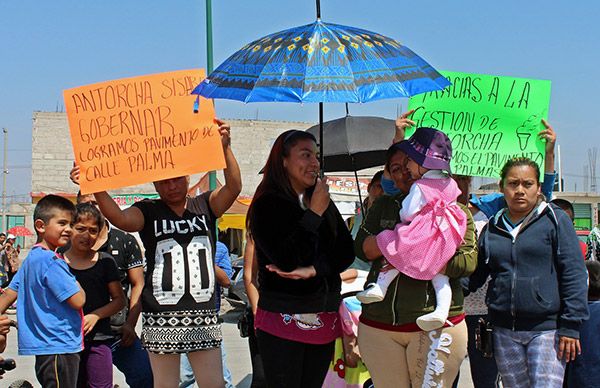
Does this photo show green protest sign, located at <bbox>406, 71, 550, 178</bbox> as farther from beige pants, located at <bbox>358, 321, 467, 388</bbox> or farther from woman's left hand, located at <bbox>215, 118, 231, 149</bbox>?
beige pants, located at <bbox>358, 321, 467, 388</bbox>

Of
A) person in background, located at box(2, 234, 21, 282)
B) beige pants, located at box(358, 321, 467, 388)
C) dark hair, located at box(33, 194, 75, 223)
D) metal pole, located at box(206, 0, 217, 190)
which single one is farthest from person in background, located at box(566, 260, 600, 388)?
person in background, located at box(2, 234, 21, 282)

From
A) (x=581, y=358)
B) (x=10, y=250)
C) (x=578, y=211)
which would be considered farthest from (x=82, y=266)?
(x=578, y=211)

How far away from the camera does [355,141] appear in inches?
332

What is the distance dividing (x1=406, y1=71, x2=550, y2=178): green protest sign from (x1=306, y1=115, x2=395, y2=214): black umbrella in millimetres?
3114

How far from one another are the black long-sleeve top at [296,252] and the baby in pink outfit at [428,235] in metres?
0.21

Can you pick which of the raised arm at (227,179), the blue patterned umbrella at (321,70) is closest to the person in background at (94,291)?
the raised arm at (227,179)

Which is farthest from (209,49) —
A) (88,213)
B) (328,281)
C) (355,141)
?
(328,281)

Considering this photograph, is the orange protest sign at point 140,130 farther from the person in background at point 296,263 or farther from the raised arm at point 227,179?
the person in background at point 296,263

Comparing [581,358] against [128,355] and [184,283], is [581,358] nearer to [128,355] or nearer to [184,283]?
[184,283]

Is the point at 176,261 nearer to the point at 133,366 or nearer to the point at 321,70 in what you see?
the point at 321,70

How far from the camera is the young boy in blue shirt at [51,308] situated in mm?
4906

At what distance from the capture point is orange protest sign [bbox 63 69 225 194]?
462 centimetres

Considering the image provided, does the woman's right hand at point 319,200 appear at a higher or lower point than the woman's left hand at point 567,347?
higher

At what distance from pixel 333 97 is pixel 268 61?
52cm
